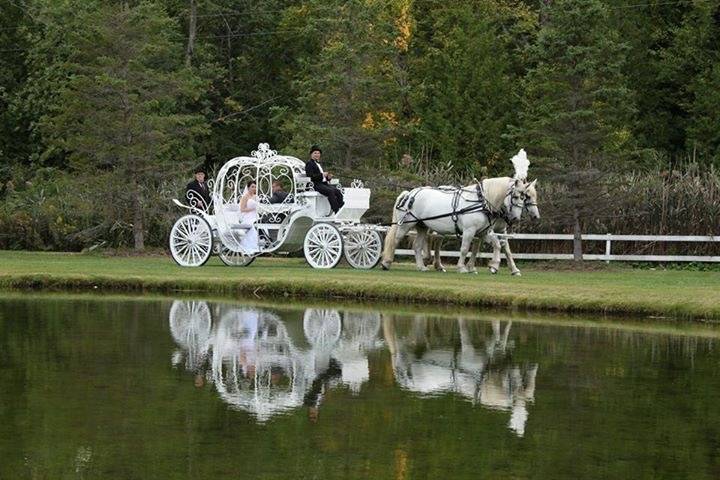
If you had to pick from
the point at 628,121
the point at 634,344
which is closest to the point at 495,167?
the point at 628,121

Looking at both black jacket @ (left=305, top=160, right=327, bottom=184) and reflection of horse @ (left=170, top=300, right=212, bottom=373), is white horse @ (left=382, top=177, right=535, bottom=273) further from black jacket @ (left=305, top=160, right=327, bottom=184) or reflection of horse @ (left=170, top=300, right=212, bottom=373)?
reflection of horse @ (left=170, top=300, right=212, bottom=373)

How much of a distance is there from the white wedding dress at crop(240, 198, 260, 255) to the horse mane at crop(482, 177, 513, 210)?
13.1 ft

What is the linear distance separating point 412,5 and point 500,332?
33.6 meters

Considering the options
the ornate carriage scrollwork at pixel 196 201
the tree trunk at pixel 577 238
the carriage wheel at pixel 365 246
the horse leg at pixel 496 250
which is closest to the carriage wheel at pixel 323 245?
the carriage wheel at pixel 365 246

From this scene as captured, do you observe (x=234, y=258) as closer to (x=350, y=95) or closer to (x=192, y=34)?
(x=350, y=95)

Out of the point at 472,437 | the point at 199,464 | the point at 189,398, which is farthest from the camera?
the point at 189,398

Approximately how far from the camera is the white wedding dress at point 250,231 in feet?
78.6

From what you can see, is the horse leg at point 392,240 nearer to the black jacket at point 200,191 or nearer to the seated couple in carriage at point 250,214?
the seated couple in carriage at point 250,214

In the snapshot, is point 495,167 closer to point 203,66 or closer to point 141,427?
point 203,66

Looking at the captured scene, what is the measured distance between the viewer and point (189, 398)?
10500 mm

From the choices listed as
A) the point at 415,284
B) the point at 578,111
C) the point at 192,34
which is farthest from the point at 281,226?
the point at 192,34

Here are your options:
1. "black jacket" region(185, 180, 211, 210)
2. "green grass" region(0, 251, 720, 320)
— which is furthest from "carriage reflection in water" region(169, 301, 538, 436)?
"black jacket" region(185, 180, 211, 210)

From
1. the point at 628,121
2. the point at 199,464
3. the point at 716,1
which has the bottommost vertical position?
the point at 199,464

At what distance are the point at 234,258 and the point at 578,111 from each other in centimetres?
704
